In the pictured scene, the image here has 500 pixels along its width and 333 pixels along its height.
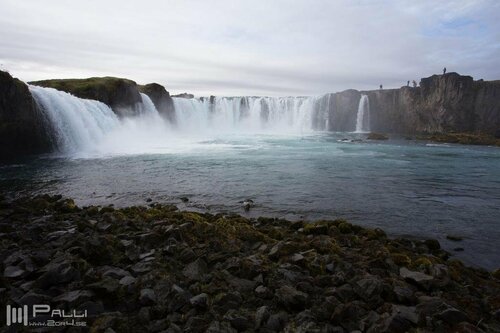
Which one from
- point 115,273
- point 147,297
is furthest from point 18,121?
point 147,297

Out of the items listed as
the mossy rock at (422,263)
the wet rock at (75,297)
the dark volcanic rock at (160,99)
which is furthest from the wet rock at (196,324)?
the dark volcanic rock at (160,99)

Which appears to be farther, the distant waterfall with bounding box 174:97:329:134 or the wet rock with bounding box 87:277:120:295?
the distant waterfall with bounding box 174:97:329:134

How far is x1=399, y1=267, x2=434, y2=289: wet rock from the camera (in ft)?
22.0

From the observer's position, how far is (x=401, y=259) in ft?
26.8

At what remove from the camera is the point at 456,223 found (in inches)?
497

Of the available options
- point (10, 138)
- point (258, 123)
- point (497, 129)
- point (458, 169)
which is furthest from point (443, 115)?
point (10, 138)

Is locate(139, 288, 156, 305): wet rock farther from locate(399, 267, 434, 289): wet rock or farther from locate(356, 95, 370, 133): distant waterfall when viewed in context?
locate(356, 95, 370, 133): distant waterfall

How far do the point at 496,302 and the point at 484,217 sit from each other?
8507mm

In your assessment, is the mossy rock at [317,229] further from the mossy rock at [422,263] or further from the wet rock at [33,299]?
the wet rock at [33,299]

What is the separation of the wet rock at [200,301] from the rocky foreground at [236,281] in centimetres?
2

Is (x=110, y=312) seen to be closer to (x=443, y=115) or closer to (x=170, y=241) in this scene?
(x=170, y=241)

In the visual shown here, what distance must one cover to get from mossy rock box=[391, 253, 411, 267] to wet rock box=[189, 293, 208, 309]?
4.85 metres

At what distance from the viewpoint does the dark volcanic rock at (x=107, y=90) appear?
44031 millimetres

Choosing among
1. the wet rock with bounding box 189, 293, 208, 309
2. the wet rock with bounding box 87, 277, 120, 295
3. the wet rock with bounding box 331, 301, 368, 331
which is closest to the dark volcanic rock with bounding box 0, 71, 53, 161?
the wet rock with bounding box 87, 277, 120, 295
